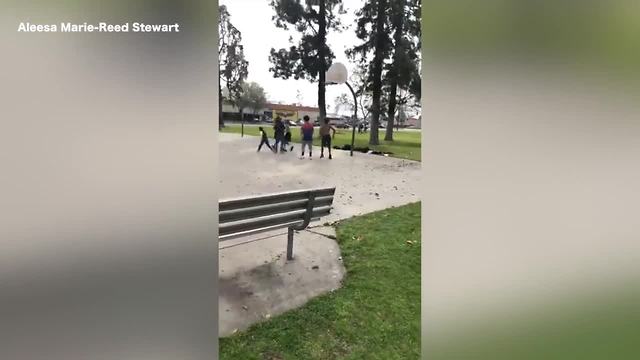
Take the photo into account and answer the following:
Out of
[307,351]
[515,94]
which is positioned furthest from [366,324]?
[515,94]

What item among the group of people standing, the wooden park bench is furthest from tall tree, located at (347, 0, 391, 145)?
the wooden park bench

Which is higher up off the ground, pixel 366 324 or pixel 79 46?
pixel 79 46

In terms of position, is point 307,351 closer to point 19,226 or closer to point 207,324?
point 207,324

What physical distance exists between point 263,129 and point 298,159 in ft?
1.49

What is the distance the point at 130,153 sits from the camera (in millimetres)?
1541

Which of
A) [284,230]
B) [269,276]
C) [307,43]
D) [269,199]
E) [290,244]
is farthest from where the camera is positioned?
[284,230]

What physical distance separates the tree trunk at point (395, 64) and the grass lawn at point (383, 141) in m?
0.07

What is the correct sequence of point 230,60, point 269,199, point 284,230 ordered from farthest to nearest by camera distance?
point 284,230 < point 269,199 < point 230,60

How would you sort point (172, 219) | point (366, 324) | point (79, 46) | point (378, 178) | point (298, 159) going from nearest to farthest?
point (79, 46)
point (172, 219)
point (366, 324)
point (298, 159)
point (378, 178)

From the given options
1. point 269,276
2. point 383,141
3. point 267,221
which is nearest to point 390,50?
point 383,141

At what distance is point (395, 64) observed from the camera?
2326 mm

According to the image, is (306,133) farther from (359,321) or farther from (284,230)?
(359,321)

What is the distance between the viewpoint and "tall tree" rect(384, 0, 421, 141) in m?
2.14

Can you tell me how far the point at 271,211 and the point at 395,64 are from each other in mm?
1117
